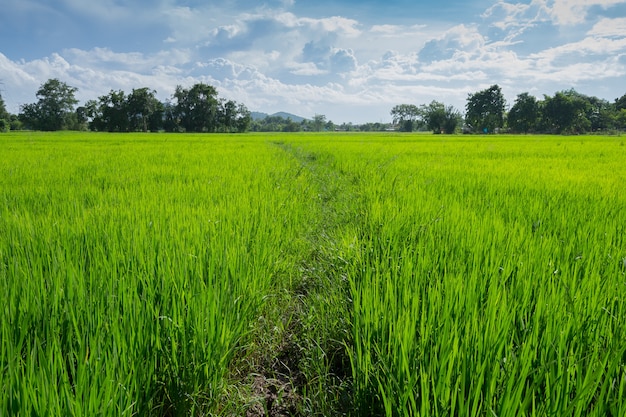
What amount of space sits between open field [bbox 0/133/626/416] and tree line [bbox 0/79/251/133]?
62922mm

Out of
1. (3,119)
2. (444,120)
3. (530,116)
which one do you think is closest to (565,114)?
(530,116)

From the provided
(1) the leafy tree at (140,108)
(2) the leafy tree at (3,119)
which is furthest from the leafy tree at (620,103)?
(2) the leafy tree at (3,119)

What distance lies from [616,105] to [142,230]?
95496mm

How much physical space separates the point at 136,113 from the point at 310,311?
216ft

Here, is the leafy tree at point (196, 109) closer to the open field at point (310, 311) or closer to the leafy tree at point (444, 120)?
the leafy tree at point (444, 120)

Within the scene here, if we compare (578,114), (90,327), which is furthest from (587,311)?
(578,114)

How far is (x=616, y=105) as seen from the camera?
2798 inches

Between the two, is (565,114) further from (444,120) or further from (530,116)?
(444,120)

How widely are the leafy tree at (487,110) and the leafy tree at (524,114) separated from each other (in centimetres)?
219

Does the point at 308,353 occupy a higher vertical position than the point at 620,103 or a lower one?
lower

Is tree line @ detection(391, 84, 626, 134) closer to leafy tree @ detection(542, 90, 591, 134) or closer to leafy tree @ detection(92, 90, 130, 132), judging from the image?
leafy tree @ detection(542, 90, 591, 134)

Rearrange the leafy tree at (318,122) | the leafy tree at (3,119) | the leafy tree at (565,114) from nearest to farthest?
the leafy tree at (3,119)
the leafy tree at (565,114)
the leafy tree at (318,122)

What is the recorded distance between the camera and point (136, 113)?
58500mm

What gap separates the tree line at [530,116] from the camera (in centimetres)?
6003
